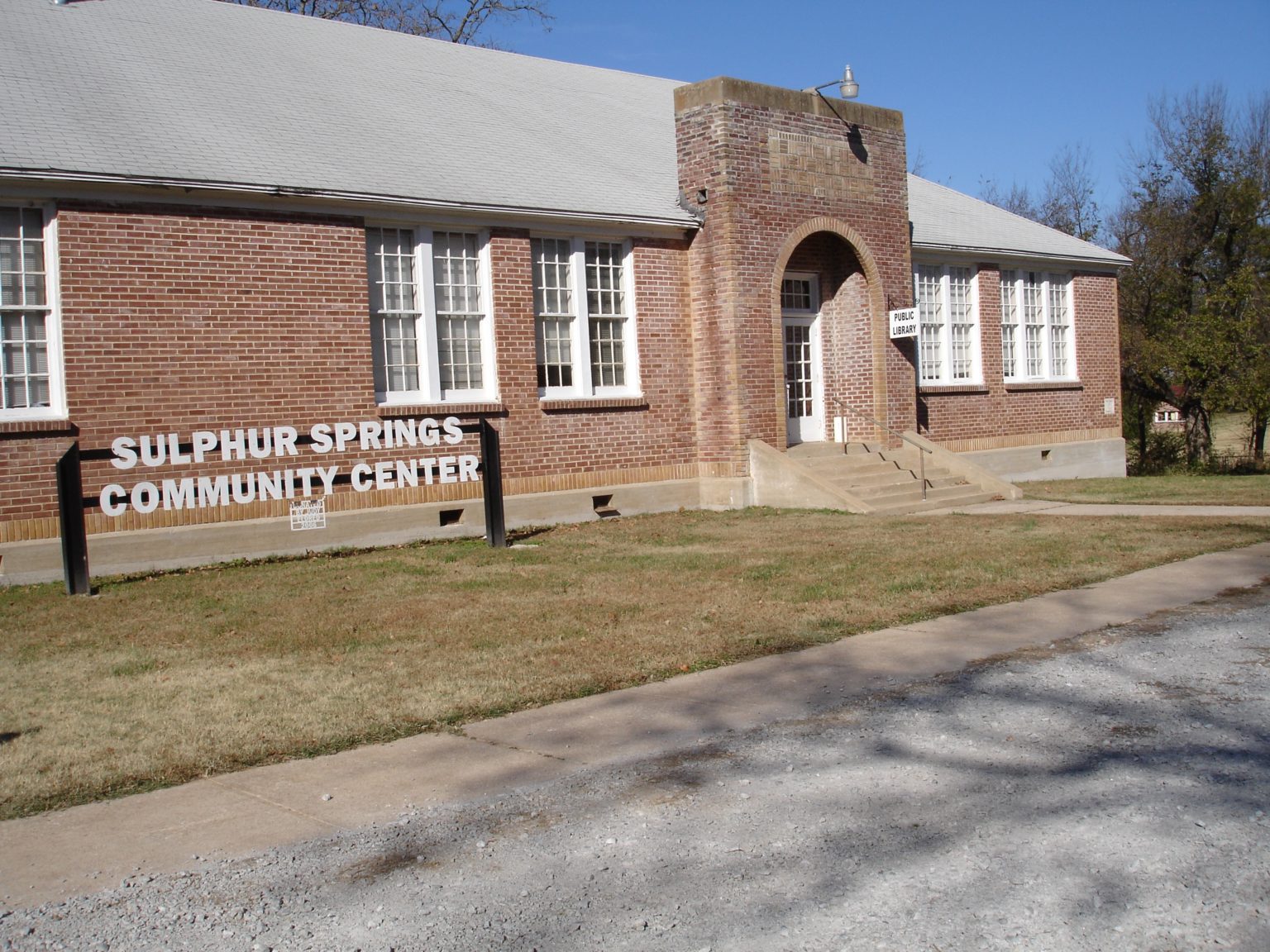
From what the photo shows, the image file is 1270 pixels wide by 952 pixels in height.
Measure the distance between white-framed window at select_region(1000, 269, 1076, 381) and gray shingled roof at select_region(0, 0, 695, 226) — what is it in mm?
7508

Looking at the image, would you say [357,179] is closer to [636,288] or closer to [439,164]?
[439,164]

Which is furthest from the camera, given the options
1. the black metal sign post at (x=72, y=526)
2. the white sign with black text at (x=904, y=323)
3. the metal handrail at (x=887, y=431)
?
the white sign with black text at (x=904, y=323)

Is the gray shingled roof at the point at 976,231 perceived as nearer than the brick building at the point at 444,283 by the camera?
No

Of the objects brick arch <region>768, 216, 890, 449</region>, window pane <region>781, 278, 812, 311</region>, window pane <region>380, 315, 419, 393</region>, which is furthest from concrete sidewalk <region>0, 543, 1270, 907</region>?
window pane <region>781, 278, 812, 311</region>

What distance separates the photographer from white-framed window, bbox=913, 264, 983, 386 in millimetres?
22016

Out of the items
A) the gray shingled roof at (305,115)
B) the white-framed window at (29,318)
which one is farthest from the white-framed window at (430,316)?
the white-framed window at (29,318)

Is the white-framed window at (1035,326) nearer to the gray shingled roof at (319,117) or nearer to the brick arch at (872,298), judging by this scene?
the gray shingled roof at (319,117)

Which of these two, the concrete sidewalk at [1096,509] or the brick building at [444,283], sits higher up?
the brick building at [444,283]

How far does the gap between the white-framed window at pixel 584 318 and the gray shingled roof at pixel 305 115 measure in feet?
2.43

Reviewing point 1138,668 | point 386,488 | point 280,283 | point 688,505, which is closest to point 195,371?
point 280,283

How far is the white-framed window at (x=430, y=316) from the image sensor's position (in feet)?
50.0

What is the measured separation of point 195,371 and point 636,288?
6547 mm

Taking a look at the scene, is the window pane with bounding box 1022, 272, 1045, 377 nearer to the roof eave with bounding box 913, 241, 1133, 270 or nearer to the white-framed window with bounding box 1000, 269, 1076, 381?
the white-framed window with bounding box 1000, 269, 1076, 381

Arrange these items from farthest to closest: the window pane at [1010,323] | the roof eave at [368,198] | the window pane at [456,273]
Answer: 1. the window pane at [1010,323]
2. the window pane at [456,273]
3. the roof eave at [368,198]
